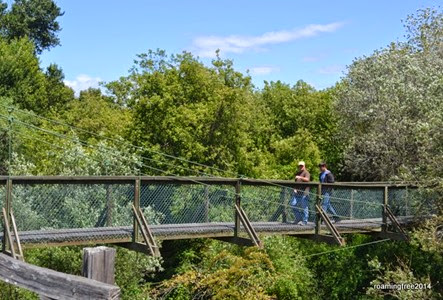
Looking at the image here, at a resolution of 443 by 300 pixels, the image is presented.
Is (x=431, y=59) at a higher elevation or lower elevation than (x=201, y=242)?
higher

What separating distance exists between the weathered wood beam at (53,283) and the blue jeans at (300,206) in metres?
10.8

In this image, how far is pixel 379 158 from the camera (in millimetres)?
25922

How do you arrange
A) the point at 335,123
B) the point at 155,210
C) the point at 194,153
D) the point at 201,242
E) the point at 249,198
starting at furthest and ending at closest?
the point at 335,123, the point at 194,153, the point at 201,242, the point at 249,198, the point at 155,210

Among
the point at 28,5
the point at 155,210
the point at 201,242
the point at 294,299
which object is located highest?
the point at 28,5

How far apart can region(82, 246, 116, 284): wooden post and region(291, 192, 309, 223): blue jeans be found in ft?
35.9

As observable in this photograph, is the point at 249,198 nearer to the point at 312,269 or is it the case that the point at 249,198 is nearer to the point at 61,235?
the point at 61,235

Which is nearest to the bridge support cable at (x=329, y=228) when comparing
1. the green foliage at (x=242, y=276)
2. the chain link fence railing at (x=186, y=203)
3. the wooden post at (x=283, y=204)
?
the wooden post at (x=283, y=204)

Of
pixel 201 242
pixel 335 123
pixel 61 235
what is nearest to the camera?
pixel 61 235

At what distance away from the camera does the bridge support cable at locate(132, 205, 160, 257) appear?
11570 mm

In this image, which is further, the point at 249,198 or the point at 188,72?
the point at 188,72

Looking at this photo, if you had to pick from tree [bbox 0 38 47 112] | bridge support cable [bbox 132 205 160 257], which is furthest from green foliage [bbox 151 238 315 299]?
tree [bbox 0 38 47 112]

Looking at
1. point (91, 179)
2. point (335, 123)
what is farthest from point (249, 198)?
point (335, 123)

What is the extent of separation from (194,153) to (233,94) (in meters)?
2.41

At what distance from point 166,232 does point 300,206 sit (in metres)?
3.21
